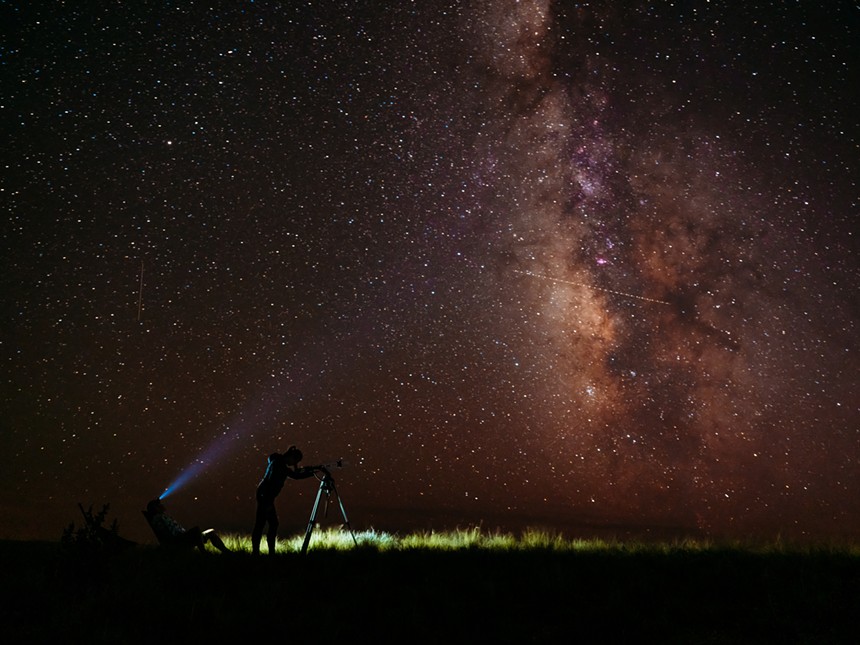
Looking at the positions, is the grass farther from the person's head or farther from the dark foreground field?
the person's head

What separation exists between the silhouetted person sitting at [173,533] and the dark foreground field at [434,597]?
1.90 ft

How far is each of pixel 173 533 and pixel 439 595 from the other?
4.86 metres

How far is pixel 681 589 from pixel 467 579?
8.06 feet

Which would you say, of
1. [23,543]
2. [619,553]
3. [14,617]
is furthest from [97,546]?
[619,553]

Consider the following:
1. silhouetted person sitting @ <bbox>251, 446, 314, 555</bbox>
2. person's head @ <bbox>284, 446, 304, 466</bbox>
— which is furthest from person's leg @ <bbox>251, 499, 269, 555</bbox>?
person's head @ <bbox>284, 446, 304, 466</bbox>

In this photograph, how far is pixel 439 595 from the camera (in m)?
7.40

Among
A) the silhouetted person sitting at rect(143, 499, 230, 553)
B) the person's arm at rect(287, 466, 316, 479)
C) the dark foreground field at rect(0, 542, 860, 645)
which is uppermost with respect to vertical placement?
the person's arm at rect(287, 466, 316, 479)

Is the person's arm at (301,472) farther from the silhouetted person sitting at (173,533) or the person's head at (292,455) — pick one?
the silhouetted person sitting at (173,533)

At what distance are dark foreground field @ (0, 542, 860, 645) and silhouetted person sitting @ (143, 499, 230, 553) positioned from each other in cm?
58

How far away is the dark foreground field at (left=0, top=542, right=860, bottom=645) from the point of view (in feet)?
21.0

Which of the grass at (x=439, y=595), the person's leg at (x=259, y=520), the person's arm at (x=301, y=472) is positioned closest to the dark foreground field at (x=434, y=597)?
the grass at (x=439, y=595)

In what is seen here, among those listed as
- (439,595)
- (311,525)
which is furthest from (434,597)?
(311,525)

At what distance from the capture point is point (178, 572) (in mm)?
8312

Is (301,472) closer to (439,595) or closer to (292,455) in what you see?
(292,455)
